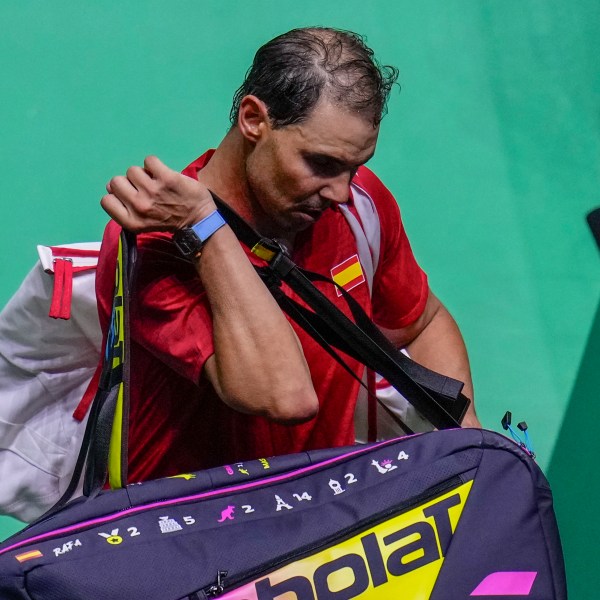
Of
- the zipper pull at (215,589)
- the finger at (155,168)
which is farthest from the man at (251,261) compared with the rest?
the zipper pull at (215,589)

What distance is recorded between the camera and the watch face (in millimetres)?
1304

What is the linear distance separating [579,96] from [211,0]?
100 cm

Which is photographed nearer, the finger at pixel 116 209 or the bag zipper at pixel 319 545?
the bag zipper at pixel 319 545

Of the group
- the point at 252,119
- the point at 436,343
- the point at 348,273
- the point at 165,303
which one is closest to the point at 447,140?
the point at 436,343

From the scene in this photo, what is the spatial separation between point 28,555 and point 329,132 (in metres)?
0.63

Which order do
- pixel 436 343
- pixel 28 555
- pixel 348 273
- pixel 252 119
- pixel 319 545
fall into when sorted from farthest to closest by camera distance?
pixel 436 343 → pixel 348 273 → pixel 252 119 → pixel 319 545 → pixel 28 555

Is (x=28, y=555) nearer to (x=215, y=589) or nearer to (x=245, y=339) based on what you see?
(x=215, y=589)

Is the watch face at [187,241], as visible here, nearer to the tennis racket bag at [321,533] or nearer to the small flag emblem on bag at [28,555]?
the tennis racket bag at [321,533]

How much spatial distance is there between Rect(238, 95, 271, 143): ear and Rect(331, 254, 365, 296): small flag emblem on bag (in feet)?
0.73

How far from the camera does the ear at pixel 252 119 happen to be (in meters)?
1.40

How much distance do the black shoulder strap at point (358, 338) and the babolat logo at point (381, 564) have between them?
17 cm

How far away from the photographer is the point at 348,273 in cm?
152

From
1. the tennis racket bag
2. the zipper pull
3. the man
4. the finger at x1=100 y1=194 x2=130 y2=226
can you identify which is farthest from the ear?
the zipper pull

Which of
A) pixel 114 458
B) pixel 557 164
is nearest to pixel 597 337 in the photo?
pixel 557 164
